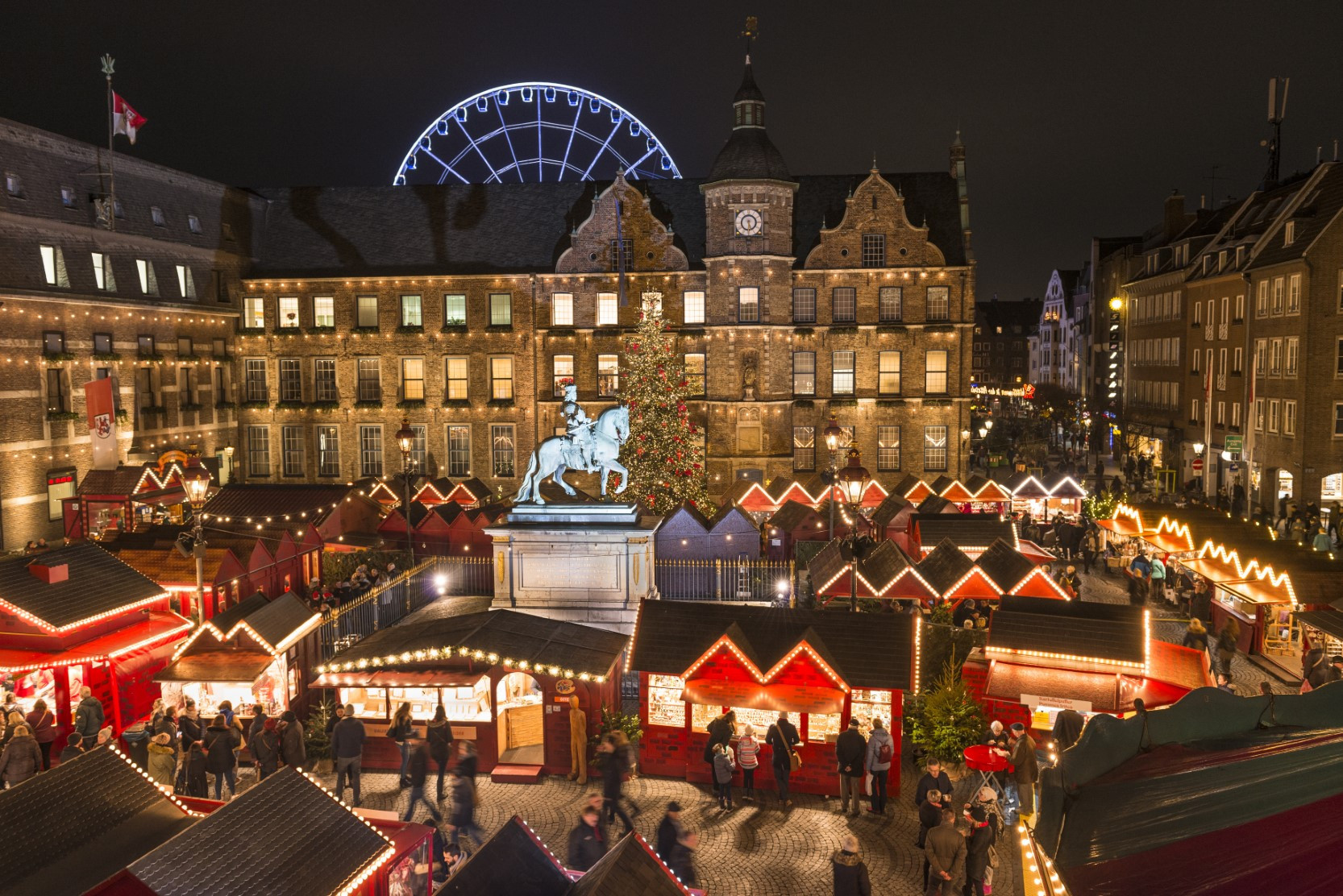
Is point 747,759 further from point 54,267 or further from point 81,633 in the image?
point 54,267

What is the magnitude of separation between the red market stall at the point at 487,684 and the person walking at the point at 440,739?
61cm

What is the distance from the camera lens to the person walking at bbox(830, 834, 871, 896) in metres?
9.40

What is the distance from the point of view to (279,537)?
899 inches

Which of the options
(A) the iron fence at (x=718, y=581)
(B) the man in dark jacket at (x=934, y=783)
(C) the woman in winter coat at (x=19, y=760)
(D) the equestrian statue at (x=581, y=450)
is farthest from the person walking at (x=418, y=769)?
(A) the iron fence at (x=718, y=581)

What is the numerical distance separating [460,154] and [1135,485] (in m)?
36.0

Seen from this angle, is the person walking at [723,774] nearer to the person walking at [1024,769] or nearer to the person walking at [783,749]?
the person walking at [783,749]

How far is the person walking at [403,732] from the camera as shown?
1354 centimetres

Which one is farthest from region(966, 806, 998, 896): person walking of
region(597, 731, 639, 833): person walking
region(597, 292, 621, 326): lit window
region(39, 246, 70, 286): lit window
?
region(39, 246, 70, 286): lit window

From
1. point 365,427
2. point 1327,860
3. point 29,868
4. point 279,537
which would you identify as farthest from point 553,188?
point 1327,860

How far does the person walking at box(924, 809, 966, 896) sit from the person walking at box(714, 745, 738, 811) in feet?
11.9

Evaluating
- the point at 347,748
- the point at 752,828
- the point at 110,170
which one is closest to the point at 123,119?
the point at 110,170

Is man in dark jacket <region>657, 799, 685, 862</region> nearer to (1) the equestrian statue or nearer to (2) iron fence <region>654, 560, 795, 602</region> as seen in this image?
(1) the equestrian statue

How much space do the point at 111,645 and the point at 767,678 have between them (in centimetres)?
1092

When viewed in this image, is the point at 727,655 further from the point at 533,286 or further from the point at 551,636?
the point at 533,286
